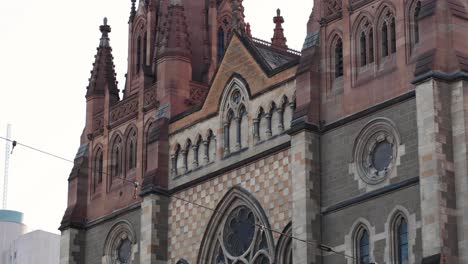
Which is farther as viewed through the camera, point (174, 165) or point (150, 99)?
point (150, 99)

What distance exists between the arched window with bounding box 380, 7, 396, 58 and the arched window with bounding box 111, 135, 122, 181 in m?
18.6

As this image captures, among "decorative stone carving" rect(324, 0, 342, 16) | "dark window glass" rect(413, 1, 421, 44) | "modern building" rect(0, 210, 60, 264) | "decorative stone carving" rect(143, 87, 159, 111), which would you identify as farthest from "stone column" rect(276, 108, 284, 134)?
"modern building" rect(0, 210, 60, 264)

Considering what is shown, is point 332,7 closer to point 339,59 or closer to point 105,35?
point 339,59

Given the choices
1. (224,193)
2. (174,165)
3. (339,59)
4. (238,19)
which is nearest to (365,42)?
(339,59)

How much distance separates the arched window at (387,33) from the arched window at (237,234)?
8.96 metres

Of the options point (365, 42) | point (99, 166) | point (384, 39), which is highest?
point (365, 42)

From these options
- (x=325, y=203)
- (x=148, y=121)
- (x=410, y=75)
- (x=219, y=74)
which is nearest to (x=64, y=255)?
(x=148, y=121)

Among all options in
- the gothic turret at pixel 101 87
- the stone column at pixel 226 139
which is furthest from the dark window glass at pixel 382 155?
the gothic turret at pixel 101 87

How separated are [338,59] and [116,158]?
54.0 feet

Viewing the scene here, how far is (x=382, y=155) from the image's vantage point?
51.7 metres

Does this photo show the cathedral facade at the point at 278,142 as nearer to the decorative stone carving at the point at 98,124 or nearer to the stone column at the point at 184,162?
the stone column at the point at 184,162

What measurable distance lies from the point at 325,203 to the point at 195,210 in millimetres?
9143

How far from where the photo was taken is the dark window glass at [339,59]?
55.2m

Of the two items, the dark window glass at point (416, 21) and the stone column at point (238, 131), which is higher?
the dark window glass at point (416, 21)
